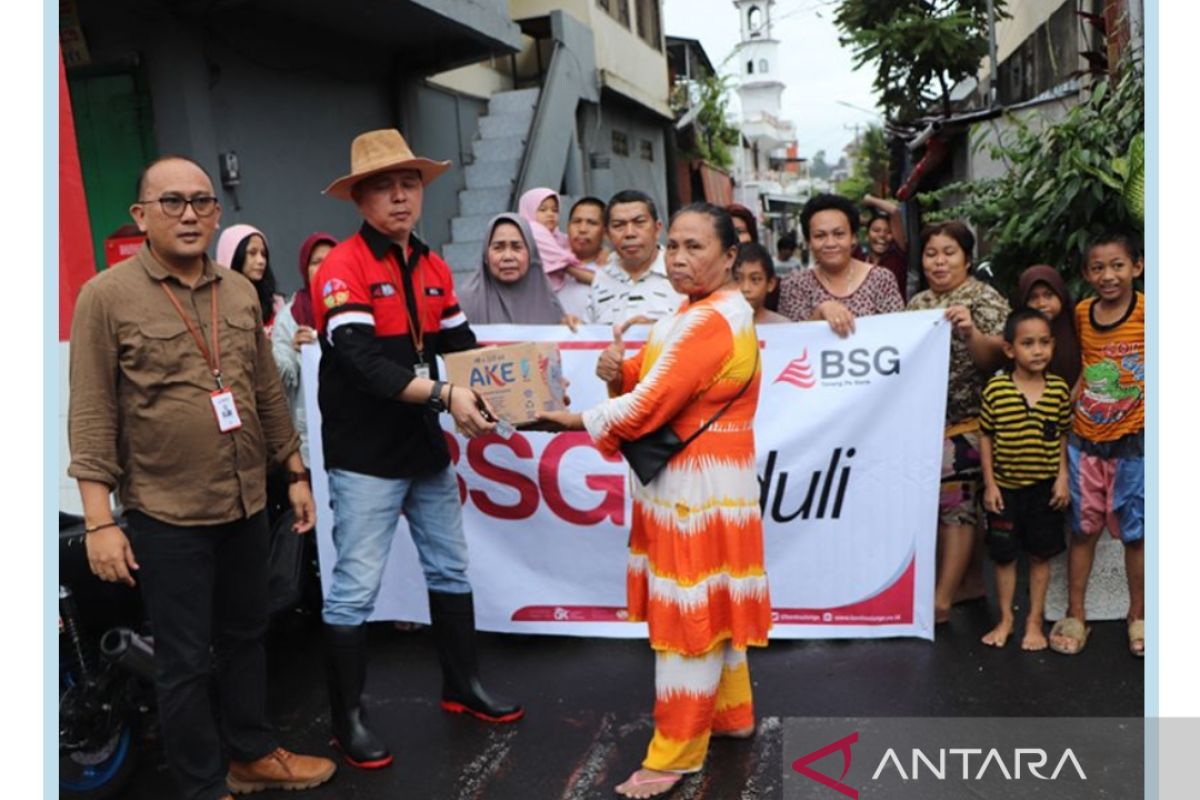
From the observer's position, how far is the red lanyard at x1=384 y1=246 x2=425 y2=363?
3.53 metres

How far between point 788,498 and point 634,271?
131cm

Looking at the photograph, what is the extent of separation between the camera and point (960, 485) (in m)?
4.47

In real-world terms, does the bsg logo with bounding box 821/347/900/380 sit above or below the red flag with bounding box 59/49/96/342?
below

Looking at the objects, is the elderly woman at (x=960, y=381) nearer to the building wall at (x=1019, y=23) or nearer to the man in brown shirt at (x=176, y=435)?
the man in brown shirt at (x=176, y=435)

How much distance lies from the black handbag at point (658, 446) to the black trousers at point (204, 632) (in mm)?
1299

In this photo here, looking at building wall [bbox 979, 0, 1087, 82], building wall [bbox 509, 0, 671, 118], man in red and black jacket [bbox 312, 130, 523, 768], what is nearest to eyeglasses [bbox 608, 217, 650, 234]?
man in red and black jacket [bbox 312, 130, 523, 768]

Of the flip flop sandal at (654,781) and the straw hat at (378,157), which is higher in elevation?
the straw hat at (378,157)

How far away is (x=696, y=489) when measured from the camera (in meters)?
3.12

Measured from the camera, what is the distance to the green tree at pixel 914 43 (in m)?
13.4

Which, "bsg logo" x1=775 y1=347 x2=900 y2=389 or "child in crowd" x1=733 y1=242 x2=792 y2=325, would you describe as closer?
"bsg logo" x1=775 y1=347 x2=900 y2=389

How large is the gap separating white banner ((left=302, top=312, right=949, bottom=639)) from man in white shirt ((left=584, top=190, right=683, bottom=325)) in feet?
1.07

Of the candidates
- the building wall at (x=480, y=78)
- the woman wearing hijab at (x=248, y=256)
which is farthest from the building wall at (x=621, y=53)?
the woman wearing hijab at (x=248, y=256)

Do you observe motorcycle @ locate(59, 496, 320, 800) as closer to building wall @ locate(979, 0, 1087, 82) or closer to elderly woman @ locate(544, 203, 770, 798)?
elderly woman @ locate(544, 203, 770, 798)

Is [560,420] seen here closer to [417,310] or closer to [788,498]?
[417,310]
